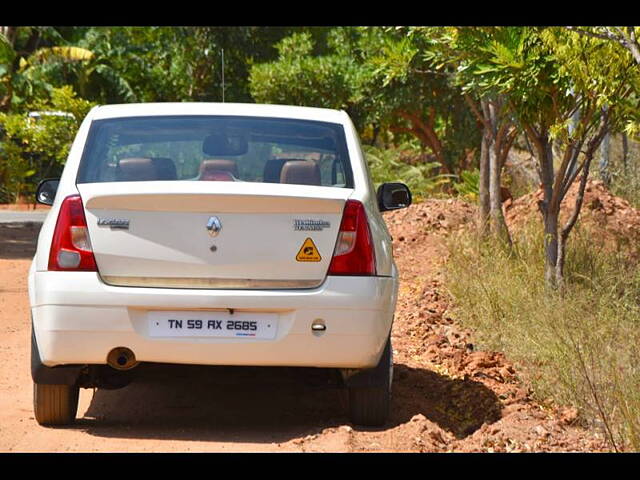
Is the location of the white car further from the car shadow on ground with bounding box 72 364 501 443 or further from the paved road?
the paved road

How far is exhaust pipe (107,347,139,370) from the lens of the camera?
6305 millimetres

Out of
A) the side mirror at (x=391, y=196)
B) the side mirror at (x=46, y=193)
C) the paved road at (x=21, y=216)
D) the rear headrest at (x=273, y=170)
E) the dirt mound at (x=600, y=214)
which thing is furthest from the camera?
the paved road at (x=21, y=216)

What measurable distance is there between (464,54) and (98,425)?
5.36 m

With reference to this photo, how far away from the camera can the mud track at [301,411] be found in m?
6.35

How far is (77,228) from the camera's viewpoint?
6262mm

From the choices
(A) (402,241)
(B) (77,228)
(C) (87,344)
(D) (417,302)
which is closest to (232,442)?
(C) (87,344)

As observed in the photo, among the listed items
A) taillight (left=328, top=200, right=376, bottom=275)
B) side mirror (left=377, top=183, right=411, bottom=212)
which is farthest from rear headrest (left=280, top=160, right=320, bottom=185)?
side mirror (left=377, top=183, right=411, bottom=212)

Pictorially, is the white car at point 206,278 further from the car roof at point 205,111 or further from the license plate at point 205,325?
the car roof at point 205,111

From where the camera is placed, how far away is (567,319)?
8.99 meters

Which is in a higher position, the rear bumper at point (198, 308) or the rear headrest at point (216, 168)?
the rear headrest at point (216, 168)

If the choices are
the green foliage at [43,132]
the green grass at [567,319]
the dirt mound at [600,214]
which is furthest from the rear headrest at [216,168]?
the green foliage at [43,132]

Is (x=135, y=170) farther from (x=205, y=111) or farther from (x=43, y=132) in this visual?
(x=43, y=132)

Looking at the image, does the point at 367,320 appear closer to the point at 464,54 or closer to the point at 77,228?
the point at 77,228

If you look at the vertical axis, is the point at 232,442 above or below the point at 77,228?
below
